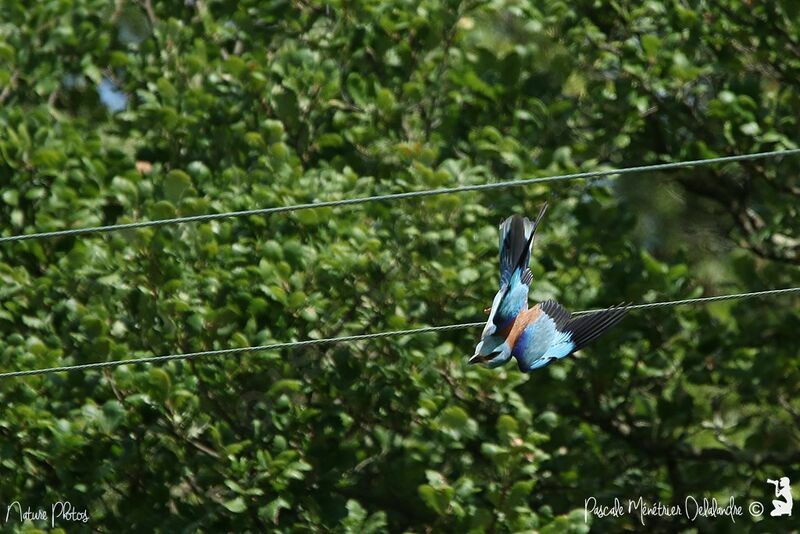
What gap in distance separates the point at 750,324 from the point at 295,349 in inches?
84.8

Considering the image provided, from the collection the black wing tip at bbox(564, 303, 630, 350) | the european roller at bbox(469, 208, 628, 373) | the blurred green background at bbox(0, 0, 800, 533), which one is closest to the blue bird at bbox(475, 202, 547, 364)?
the european roller at bbox(469, 208, 628, 373)

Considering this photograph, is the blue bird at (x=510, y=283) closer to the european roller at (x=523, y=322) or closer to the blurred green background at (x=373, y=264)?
the european roller at (x=523, y=322)

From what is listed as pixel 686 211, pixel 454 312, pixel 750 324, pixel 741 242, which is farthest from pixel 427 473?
pixel 686 211

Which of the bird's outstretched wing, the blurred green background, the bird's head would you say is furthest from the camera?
the blurred green background

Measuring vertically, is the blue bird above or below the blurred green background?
above

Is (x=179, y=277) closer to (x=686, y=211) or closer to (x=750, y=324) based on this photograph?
(x=750, y=324)

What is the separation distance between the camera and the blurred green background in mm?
5996

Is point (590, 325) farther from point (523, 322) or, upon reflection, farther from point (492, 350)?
point (492, 350)

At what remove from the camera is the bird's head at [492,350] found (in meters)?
4.36

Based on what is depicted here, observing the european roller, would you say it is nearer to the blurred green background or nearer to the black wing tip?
the black wing tip

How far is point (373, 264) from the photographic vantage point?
6.11m

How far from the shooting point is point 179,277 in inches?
236

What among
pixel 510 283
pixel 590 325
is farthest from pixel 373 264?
pixel 510 283

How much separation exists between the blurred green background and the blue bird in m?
1.50
